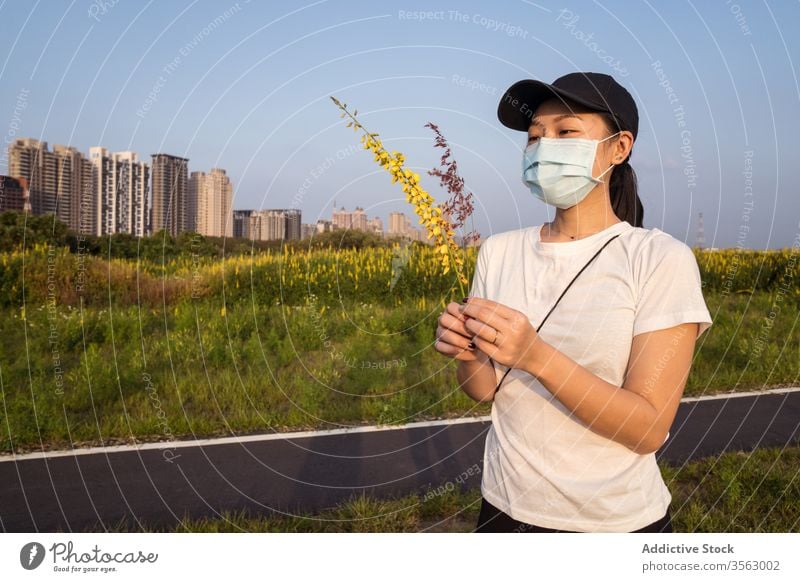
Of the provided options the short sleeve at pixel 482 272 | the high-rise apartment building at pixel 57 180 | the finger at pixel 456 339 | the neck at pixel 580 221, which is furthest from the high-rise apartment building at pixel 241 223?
the finger at pixel 456 339

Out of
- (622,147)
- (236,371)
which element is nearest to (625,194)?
(622,147)

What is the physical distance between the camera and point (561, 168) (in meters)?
2.15

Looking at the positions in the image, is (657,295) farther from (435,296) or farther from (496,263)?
(435,296)

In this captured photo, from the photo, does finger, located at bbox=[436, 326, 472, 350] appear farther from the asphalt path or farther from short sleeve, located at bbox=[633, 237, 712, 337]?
the asphalt path

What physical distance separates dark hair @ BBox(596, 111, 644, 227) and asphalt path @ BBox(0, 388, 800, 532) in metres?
3.02

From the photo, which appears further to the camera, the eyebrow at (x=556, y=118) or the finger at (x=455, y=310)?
the eyebrow at (x=556, y=118)

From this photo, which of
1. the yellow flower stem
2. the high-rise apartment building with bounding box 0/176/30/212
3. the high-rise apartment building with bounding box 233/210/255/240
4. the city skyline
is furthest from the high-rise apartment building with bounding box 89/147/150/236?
the yellow flower stem

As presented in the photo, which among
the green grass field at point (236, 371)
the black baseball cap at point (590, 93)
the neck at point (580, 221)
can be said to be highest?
the black baseball cap at point (590, 93)

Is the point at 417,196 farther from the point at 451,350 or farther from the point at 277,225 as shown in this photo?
the point at 277,225

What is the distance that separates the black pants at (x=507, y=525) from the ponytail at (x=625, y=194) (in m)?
0.93

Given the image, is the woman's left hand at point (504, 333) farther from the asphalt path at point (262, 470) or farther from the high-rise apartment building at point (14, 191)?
the asphalt path at point (262, 470)

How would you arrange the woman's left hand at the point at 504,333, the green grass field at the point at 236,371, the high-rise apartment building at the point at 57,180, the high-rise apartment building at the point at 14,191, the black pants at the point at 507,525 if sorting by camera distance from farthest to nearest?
1. the green grass field at the point at 236,371
2. the high-rise apartment building at the point at 57,180
3. the high-rise apartment building at the point at 14,191
4. the black pants at the point at 507,525
5. the woman's left hand at the point at 504,333

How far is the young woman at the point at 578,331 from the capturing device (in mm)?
1772
